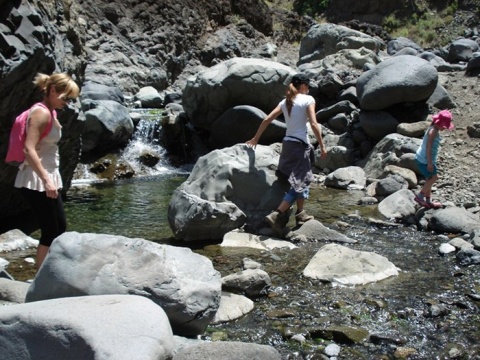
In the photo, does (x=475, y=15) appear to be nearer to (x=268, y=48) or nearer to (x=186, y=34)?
(x=268, y=48)

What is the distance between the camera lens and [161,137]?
15.3 meters

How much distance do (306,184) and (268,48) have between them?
21978 millimetres

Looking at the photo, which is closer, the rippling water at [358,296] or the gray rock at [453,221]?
the rippling water at [358,296]

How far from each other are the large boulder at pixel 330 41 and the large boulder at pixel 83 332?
18.0 metres

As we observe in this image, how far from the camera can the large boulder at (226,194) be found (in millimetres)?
6898

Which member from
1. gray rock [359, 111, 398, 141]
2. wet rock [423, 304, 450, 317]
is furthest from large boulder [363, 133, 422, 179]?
wet rock [423, 304, 450, 317]

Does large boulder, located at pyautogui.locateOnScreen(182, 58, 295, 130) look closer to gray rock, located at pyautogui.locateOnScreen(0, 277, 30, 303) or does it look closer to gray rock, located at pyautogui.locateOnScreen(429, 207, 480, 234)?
gray rock, located at pyautogui.locateOnScreen(429, 207, 480, 234)

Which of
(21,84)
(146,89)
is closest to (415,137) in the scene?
(21,84)

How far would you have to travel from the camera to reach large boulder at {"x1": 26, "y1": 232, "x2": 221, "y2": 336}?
3.96m

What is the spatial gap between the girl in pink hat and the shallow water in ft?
3.09

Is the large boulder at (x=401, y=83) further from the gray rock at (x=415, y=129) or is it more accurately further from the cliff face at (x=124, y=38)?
the cliff face at (x=124, y=38)

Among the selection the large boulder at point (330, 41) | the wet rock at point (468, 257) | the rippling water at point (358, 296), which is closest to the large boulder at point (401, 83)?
the rippling water at point (358, 296)

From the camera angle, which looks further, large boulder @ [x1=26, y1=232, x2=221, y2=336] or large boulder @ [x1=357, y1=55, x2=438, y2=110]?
large boulder @ [x1=357, y1=55, x2=438, y2=110]

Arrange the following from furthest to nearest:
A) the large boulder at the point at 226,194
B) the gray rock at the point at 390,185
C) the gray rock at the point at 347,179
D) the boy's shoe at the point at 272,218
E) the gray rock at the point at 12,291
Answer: the gray rock at the point at 347,179 < the gray rock at the point at 390,185 < the boy's shoe at the point at 272,218 < the large boulder at the point at 226,194 < the gray rock at the point at 12,291
